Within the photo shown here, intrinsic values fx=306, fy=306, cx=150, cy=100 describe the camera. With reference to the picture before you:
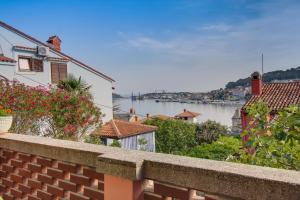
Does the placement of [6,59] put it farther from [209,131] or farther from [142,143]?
[209,131]

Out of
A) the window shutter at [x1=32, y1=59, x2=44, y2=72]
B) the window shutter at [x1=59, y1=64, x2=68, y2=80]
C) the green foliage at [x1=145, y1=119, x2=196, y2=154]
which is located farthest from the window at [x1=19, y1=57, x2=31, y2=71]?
the green foliage at [x1=145, y1=119, x2=196, y2=154]

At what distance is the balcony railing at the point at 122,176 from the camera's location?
145cm

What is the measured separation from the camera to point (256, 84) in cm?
2472

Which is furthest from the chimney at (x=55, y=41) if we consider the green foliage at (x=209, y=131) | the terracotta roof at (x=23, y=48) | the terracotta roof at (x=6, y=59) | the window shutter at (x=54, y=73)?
the green foliage at (x=209, y=131)

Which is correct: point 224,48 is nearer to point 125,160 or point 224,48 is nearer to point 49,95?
point 49,95

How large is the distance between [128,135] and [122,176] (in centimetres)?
2413

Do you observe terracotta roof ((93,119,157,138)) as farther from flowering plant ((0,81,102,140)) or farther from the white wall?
flowering plant ((0,81,102,140))

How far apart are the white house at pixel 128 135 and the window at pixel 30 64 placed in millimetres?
6700

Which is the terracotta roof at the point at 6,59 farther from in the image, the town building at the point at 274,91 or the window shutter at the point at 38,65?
the town building at the point at 274,91

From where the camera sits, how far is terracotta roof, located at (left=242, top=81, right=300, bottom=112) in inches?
883

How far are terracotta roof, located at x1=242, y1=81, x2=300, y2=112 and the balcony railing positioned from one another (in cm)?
2067

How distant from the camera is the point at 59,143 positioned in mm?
2730

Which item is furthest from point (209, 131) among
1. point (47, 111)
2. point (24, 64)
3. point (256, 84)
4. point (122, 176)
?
point (122, 176)

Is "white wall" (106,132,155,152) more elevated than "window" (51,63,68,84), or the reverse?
"window" (51,63,68,84)
